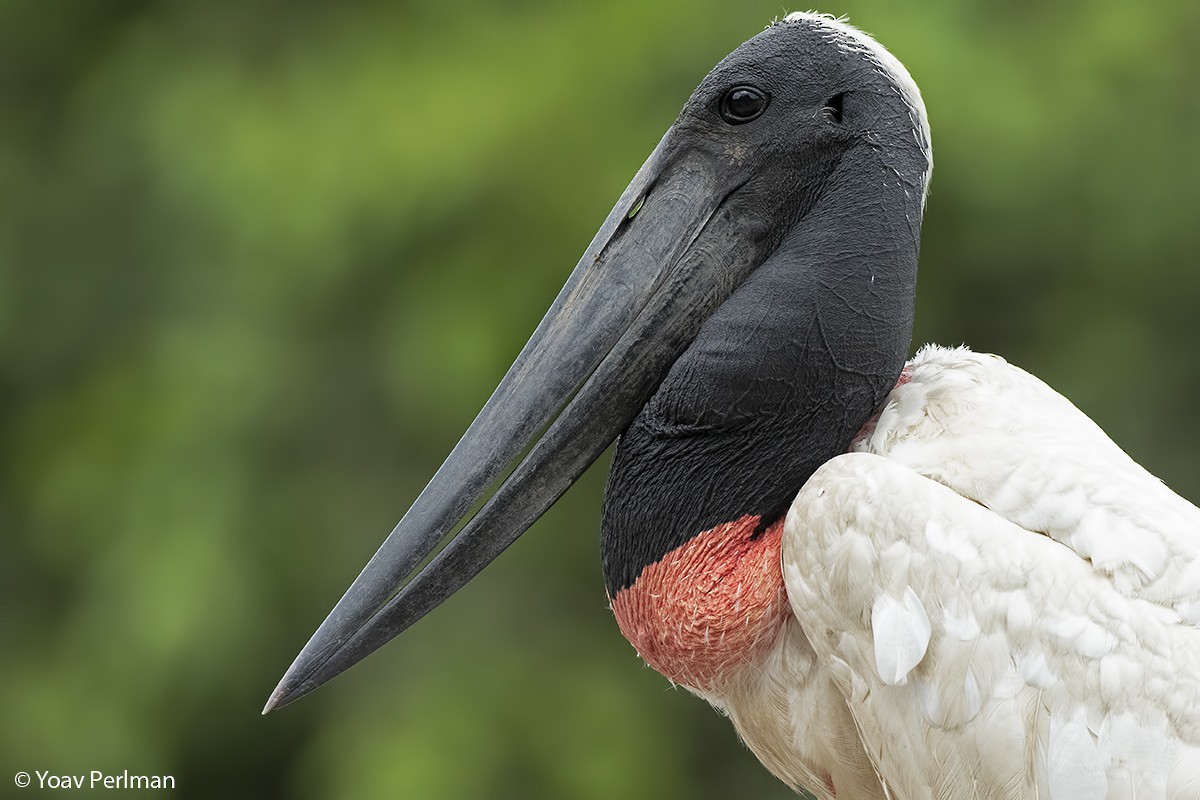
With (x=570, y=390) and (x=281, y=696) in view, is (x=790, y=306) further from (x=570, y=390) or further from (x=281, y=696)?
(x=281, y=696)

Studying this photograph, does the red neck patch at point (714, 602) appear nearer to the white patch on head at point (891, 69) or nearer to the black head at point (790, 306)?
the black head at point (790, 306)

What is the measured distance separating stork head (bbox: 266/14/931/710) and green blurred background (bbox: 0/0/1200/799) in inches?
75.4

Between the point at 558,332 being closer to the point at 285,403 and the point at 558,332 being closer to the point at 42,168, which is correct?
the point at 285,403

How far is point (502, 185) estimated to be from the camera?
4.33 m

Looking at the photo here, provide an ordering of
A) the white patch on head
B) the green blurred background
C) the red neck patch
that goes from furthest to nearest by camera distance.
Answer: the green blurred background → the white patch on head → the red neck patch

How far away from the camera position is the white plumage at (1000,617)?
1829 millimetres

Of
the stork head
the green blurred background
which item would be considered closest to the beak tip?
the stork head

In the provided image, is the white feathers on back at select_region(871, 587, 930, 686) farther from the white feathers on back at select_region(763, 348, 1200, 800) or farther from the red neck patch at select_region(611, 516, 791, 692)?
the red neck patch at select_region(611, 516, 791, 692)

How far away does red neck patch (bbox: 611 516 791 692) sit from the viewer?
2113 mm

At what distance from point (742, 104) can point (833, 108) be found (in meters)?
0.15

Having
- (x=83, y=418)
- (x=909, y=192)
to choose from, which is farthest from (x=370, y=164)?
(x=909, y=192)

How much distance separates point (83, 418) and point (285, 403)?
728 mm

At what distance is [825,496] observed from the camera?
2016 mm

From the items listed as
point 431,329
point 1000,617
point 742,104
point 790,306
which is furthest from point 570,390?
point 431,329
